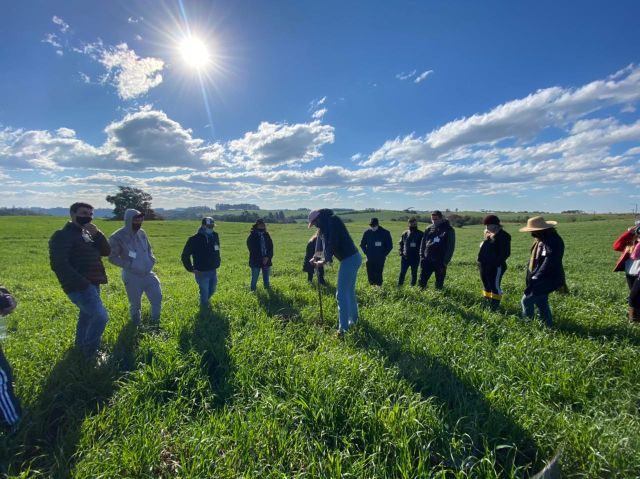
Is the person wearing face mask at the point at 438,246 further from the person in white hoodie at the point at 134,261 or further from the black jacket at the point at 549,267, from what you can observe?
the person in white hoodie at the point at 134,261

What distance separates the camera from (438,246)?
312 inches

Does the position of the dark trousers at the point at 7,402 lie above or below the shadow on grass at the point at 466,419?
above

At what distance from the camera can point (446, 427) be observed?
2.86 m

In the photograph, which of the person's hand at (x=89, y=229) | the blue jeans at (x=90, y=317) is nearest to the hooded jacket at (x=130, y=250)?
the person's hand at (x=89, y=229)

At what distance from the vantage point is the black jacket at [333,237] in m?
Result: 5.25

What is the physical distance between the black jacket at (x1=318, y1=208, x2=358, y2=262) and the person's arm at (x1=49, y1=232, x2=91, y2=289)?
355 centimetres

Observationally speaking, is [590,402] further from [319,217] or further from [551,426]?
[319,217]

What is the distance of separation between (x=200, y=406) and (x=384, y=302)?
483 cm

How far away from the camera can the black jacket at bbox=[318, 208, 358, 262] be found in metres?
5.25

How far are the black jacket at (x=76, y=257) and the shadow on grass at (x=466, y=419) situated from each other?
437cm

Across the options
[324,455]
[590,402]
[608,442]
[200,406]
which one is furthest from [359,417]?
[590,402]

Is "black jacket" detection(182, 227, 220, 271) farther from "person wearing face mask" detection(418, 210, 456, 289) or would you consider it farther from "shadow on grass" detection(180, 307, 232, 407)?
"person wearing face mask" detection(418, 210, 456, 289)

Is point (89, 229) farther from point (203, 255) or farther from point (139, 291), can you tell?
point (203, 255)

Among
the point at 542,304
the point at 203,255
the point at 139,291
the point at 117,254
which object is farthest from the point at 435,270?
the point at 117,254
